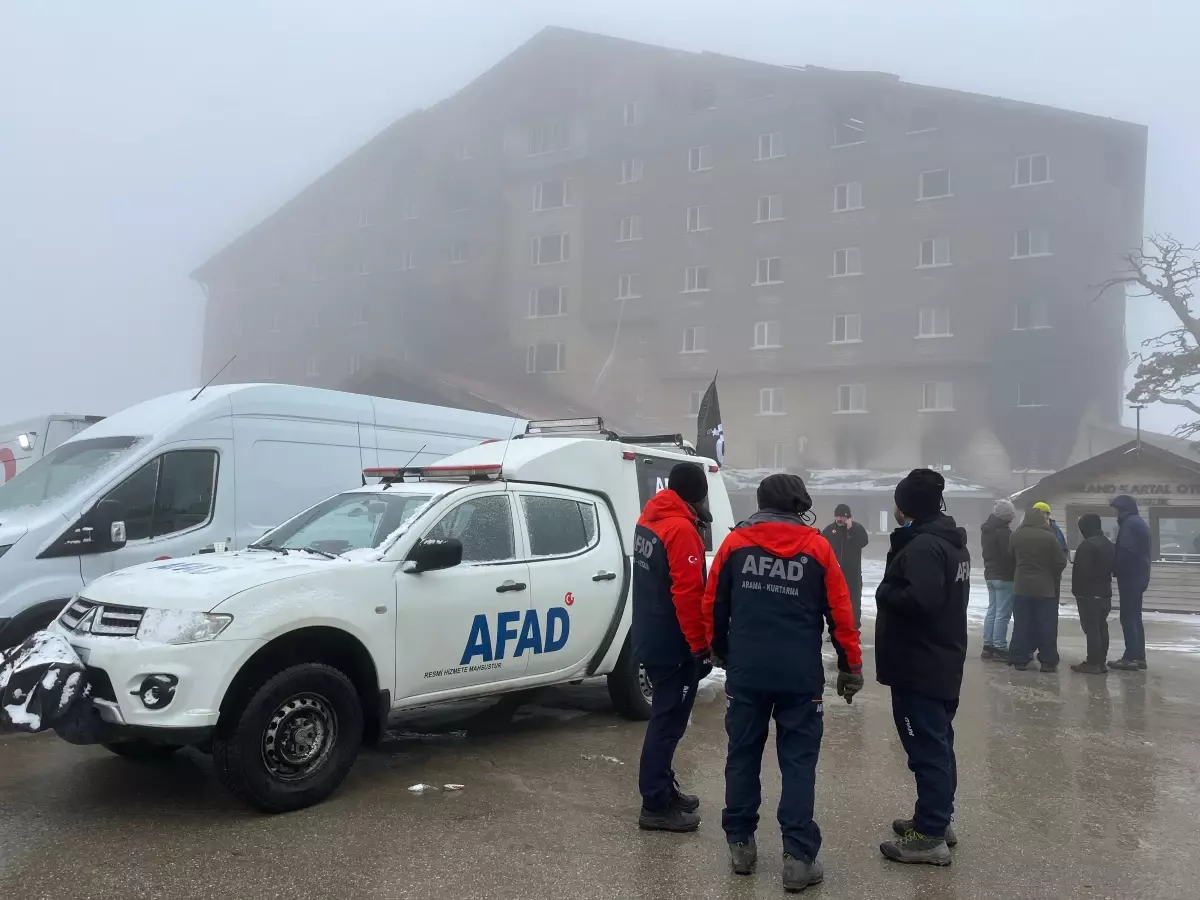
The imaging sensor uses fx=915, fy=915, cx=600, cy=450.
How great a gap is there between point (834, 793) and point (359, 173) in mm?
45971

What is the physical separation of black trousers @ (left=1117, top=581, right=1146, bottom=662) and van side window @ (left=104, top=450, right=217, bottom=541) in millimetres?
8926

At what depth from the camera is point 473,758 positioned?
18.3ft

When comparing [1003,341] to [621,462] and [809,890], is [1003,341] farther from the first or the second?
[809,890]

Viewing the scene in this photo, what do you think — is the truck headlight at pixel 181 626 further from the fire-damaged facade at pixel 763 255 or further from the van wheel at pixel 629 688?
the fire-damaged facade at pixel 763 255

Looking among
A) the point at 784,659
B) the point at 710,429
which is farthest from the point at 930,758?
the point at 710,429

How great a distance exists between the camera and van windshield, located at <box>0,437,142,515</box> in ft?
23.3

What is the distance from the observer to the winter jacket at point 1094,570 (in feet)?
30.7

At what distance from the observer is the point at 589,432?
7.50m

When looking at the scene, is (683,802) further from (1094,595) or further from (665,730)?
(1094,595)

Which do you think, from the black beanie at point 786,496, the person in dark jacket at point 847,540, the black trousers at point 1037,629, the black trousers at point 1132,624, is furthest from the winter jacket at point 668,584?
the person in dark jacket at point 847,540

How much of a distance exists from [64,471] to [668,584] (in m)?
5.57

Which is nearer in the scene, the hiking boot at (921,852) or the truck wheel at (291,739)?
the hiking boot at (921,852)

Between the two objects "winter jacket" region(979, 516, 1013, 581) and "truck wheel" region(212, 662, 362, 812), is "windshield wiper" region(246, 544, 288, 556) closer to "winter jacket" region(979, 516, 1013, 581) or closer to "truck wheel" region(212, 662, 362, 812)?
"truck wheel" region(212, 662, 362, 812)

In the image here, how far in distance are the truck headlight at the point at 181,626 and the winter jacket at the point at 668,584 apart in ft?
6.42
